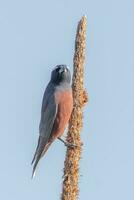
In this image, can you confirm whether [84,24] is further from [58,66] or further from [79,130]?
[58,66]

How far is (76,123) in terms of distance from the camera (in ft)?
18.2

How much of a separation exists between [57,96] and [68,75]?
0.42 m

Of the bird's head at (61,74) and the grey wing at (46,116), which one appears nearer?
the bird's head at (61,74)

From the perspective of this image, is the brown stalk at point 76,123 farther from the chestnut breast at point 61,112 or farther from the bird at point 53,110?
the bird at point 53,110

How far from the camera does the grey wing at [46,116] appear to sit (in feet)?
25.5

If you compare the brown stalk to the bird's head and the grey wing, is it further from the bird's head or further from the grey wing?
the grey wing

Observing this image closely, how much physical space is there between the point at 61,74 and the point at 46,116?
0.69 meters

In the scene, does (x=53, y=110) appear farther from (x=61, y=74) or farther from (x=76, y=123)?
(x=76, y=123)

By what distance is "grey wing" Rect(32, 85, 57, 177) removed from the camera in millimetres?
7762

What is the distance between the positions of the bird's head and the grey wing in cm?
18

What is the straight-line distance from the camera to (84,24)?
224 inches

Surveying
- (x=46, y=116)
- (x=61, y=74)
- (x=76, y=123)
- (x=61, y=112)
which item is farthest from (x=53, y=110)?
(x=76, y=123)

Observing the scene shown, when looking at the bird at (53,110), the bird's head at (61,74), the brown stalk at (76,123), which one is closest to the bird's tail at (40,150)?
the bird at (53,110)

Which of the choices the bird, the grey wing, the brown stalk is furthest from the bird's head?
the brown stalk
